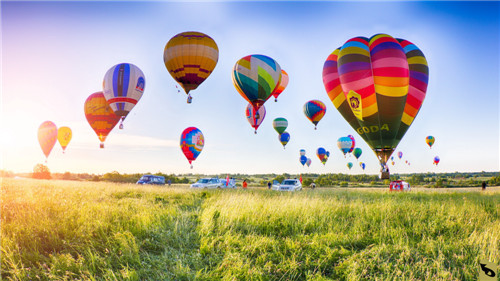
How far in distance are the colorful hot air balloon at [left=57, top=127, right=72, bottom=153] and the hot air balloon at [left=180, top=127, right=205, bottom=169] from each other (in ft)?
57.4

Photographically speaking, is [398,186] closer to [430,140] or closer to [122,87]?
[122,87]

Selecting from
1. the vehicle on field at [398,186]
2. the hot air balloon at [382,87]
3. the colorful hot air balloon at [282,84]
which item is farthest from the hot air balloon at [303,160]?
the hot air balloon at [382,87]

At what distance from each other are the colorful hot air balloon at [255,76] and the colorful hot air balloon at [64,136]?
2795 centimetres

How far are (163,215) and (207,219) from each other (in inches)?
59.9

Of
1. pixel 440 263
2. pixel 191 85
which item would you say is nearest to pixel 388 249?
pixel 440 263

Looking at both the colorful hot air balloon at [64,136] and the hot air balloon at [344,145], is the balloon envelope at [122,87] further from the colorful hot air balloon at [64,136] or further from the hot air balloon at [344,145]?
the hot air balloon at [344,145]

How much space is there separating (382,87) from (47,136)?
38548 mm

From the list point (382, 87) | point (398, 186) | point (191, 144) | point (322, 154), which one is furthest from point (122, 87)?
point (322, 154)

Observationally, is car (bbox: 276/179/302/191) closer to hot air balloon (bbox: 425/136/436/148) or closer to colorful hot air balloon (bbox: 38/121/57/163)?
colorful hot air balloon (bbox: 38/121/57/163)

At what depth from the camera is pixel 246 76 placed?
1889 cm

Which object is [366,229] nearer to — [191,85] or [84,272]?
[84,272]

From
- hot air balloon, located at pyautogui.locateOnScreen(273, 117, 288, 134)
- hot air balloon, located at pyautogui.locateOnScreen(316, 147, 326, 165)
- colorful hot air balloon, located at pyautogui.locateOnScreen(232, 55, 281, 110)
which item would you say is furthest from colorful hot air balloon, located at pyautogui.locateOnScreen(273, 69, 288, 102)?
hot air balloon, located at pyautogui.locateOnScreen(316, 147, 326, 165)

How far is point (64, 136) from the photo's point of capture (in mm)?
35844

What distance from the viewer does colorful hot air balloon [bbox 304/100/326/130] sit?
3188cm
